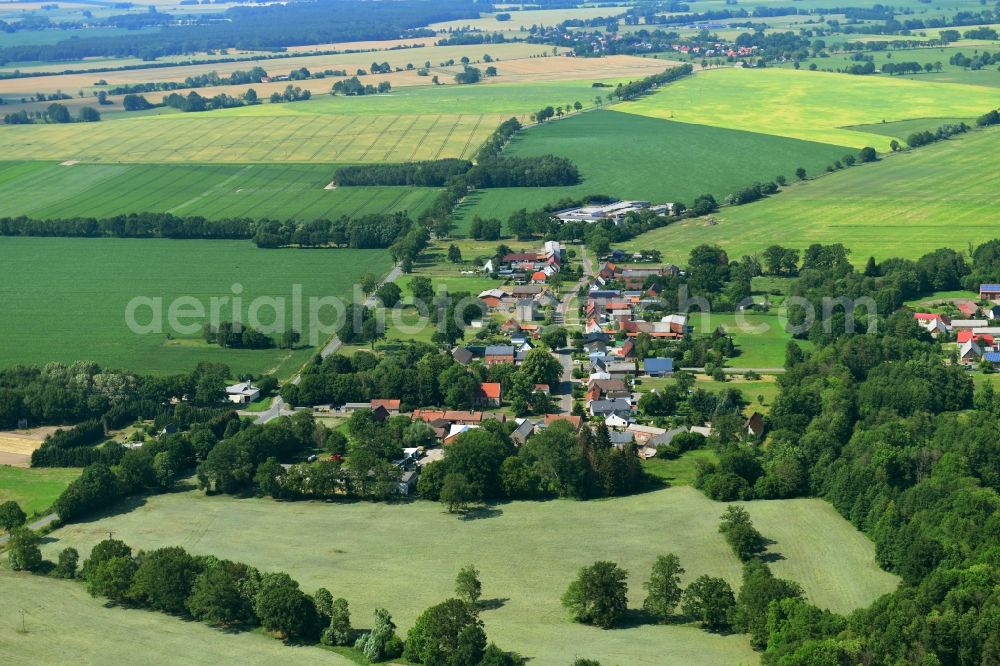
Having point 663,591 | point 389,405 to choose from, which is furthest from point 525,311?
point 663,591

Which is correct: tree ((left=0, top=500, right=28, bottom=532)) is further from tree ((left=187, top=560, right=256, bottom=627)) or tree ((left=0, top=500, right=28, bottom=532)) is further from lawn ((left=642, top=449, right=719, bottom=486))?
lawn ((left=642, top=449, right=719, bottom=486))

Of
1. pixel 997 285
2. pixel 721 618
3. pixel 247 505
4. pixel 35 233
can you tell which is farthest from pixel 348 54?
pixel 721 618

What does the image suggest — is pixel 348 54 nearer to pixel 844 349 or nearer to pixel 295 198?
pixel 295 198

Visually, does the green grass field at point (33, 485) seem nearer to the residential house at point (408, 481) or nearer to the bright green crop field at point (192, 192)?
the residential house at point (408, 481)

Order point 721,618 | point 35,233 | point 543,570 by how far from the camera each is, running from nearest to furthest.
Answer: point 721,618 < point 543,570 < point 35,233

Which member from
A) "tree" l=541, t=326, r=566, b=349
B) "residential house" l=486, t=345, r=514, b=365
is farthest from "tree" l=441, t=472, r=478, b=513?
"tree" l=541, t=326, r=566, b=349

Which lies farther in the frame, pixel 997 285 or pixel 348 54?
pixel 348 54

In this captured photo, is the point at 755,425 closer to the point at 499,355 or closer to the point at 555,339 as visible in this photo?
the point at 499,355
